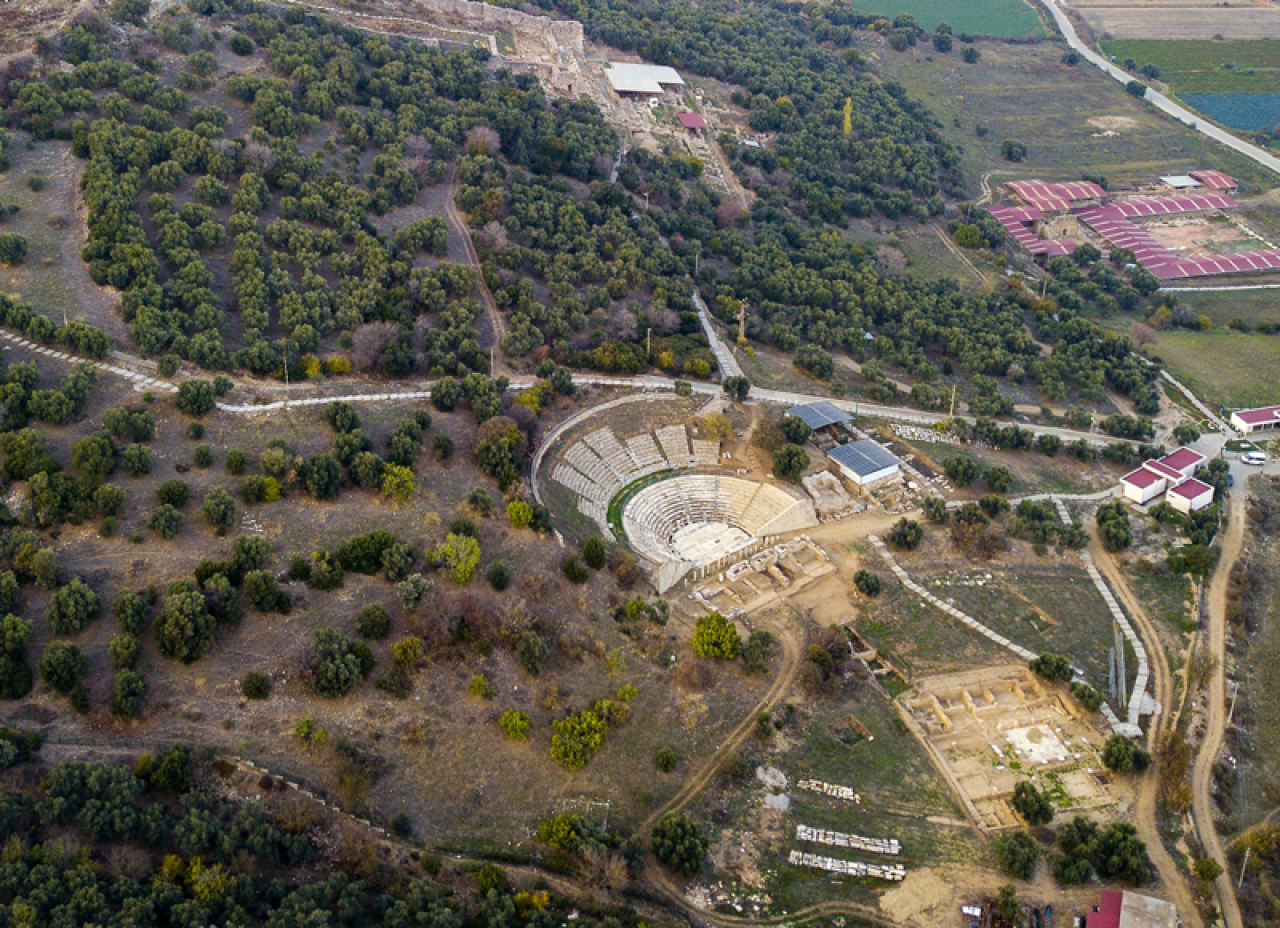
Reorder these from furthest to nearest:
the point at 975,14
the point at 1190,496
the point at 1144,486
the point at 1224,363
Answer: the point at 975,14, the point at 1224,363, the point at 1144,486, the point at 1190,496

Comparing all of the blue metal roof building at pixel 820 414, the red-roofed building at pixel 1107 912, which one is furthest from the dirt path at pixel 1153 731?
the blue metal roof building at pixel 820 414

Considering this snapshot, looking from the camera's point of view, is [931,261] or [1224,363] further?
[931,261]

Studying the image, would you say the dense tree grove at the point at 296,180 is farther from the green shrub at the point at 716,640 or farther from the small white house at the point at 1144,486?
the small white house at the point at 1144,486

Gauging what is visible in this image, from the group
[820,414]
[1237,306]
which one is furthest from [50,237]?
[1237,306]

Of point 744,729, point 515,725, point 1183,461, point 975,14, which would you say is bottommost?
point 744,729

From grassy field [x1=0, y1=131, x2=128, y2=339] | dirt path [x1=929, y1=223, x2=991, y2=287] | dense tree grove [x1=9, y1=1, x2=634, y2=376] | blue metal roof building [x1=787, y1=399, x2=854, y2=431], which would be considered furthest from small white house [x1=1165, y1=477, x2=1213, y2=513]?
grassy field [x1=0, y1=131, x2=128, y2=339]

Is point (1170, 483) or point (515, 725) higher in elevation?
point (515, 725)

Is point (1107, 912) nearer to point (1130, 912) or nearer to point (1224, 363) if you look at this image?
point (1130, 912)

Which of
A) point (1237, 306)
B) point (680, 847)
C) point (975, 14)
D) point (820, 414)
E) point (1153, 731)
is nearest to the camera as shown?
point (680, 847)
